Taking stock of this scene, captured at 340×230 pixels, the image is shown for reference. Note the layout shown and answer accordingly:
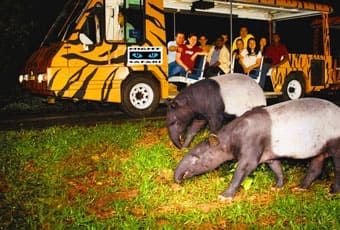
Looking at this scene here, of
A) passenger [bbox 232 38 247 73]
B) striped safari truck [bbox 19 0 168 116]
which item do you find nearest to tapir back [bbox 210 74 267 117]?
striped safari truck [bbox 19 0 168 116]

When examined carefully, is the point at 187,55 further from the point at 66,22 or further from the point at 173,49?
the point at 66,22

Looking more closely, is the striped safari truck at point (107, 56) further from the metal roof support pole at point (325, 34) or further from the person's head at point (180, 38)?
the metal roof support pole at point (325, 34)

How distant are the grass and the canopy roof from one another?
220 inches

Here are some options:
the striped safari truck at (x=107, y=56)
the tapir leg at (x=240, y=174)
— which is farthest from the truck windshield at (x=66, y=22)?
the tapir leg at (x=240, y=174)

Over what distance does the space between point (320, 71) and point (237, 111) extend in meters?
7.80

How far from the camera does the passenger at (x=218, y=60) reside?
36.9ft

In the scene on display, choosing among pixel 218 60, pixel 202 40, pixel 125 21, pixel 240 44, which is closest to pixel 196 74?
pixel 218 60

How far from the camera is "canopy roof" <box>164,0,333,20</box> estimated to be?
1142 cm

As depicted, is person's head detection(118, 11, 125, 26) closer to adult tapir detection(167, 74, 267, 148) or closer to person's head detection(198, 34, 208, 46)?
person's head detection(198, 34, 208, 46)

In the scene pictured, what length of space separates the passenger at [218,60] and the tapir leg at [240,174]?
21.7 ft

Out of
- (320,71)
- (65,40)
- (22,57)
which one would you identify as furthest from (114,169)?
(22,57)

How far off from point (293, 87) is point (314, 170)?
8.12 metres

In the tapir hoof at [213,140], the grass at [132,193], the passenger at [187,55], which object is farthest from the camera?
the passenger at [187,55]

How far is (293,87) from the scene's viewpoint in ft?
41.7
